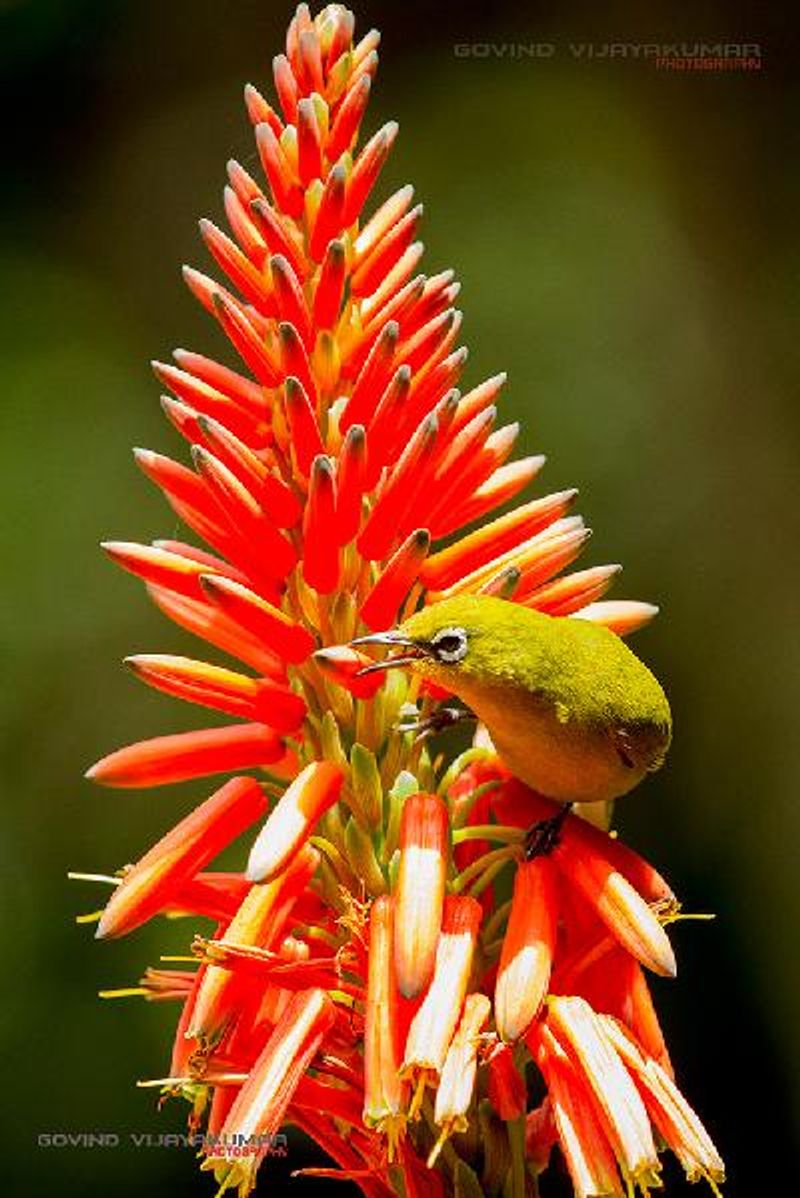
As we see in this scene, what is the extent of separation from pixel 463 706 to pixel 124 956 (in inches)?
107

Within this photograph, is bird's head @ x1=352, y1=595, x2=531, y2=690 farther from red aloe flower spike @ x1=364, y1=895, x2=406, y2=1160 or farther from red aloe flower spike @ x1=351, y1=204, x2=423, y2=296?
red aloe flower spike @ x1=351, y1=204, x2=423, y2=296

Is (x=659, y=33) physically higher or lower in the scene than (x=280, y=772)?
higher

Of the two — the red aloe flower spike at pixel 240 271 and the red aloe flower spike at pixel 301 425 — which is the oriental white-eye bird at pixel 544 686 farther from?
the red aloe flower spike at pixel 240 271

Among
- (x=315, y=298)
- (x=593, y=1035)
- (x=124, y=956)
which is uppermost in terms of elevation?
(x=315, y=298)

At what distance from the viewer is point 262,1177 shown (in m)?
3.86

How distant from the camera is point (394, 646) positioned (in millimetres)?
1691

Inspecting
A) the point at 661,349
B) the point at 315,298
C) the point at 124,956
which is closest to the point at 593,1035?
the point at 315,298

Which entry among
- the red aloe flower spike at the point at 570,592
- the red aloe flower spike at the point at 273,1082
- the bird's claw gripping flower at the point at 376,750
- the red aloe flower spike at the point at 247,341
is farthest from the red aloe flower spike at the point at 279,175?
the red aloe flower spike at the point at 273,1082

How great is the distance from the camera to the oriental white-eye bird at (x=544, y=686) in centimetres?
164

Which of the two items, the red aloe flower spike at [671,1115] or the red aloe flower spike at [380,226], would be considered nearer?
the red aloe flower spike at [671,1115]

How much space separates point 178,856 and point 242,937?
110 millimetres

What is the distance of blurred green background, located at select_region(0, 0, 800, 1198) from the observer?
4379mm

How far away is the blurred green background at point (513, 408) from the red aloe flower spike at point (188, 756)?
102 inches

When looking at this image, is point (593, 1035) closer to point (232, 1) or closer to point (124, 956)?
point (124, 956)
